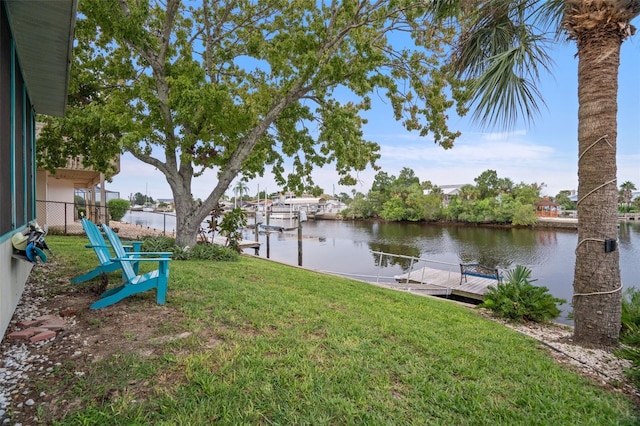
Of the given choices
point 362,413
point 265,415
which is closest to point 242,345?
point 265,415

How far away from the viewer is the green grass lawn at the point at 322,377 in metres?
2.23

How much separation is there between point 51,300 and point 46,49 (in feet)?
10.1

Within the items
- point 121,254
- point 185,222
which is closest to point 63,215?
point 185,222

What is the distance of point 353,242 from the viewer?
3406 cm

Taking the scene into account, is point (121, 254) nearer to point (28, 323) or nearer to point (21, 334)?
point (28, 323)

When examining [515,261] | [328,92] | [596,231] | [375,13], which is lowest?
[515,261]

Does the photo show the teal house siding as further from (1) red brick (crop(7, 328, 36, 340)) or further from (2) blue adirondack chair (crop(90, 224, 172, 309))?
(2) blue adirondack chair (crop(90, 224, 172, 309))

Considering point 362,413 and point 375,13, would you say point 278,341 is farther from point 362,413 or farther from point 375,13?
point 375,13

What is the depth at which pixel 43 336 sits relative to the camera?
9.97ft

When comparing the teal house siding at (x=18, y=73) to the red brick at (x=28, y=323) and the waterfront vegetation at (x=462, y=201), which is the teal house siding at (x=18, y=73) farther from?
the waterfront vegetation at (x=462, y=201)

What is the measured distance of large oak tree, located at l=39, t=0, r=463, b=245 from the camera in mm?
8609

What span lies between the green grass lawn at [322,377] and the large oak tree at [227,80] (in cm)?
594

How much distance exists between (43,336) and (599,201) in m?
6.10

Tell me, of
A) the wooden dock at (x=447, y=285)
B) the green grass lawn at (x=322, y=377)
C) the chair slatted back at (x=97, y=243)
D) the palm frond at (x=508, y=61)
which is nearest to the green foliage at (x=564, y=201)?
the wooden dock at (x=447, y=285)
